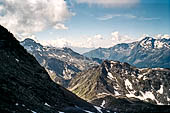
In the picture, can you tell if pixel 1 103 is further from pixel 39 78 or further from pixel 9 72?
pixel 39 78

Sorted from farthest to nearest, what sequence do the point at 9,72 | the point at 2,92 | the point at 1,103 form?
the point at 9,72 → the point at 2,92 → the point at 1,103

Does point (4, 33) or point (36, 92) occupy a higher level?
point (4, 33)

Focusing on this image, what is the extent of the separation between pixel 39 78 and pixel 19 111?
5547 cm

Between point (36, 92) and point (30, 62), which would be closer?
point (36, 92)

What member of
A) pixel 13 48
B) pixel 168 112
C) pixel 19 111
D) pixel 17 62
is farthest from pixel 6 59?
pixel 168 112

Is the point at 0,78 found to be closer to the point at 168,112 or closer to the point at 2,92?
the point at 2,92

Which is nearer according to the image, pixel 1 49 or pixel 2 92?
pixel 2 92

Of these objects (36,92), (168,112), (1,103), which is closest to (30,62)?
(36,92)

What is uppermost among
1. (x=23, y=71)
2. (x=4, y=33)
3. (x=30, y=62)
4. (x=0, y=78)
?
(x=4, y=33)

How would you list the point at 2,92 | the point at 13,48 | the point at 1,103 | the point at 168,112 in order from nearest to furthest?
the point at 1,103
the point at 2,92
the point at 13,48
the point at 168,112

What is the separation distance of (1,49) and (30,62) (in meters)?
20.4

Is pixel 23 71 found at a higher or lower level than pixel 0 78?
higher

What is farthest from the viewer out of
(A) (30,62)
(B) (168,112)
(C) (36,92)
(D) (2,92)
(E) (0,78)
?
(B) (168,112)

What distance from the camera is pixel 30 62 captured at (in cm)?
11131
